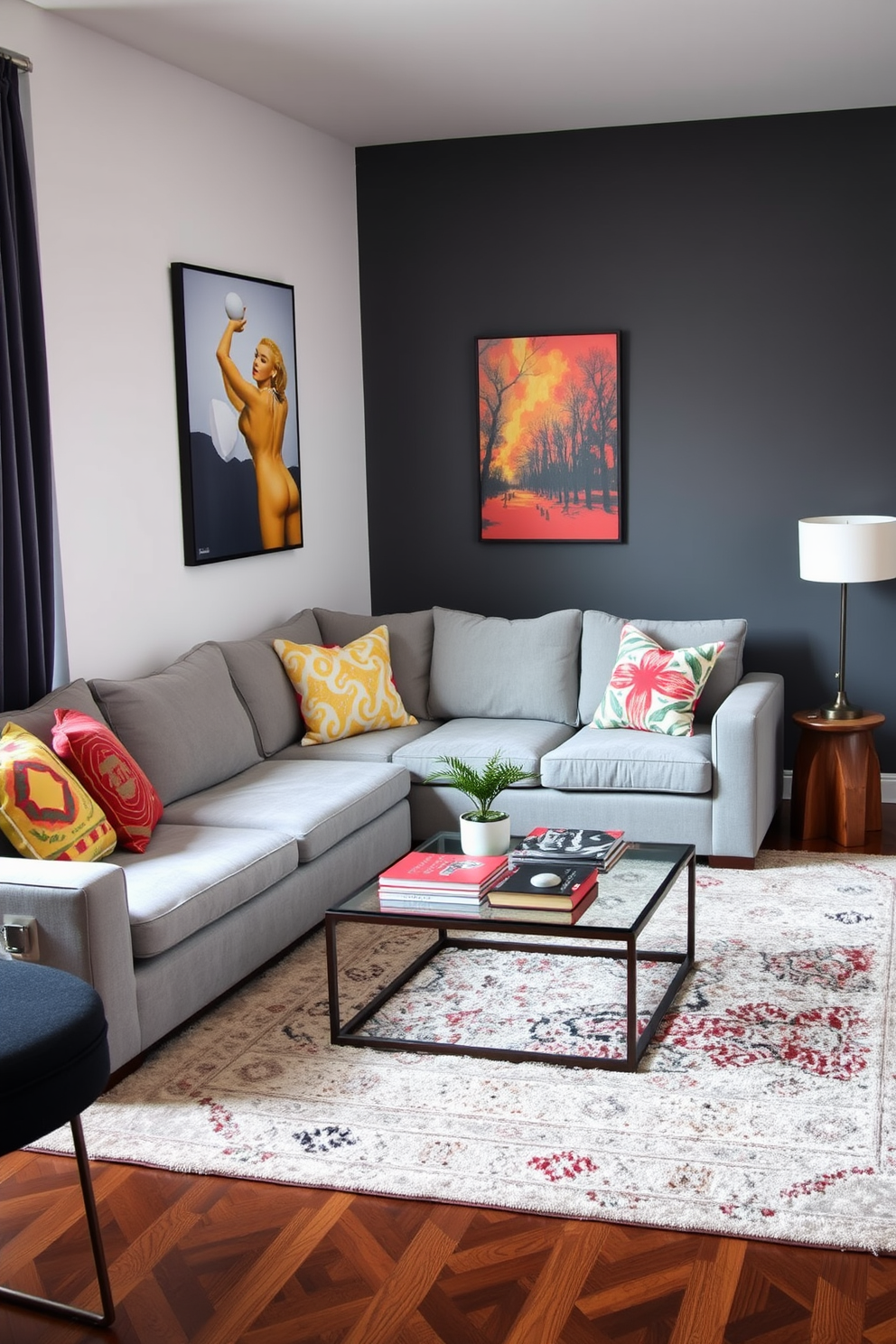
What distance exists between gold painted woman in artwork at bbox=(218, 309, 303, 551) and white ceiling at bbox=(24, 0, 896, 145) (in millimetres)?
986

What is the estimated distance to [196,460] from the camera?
16.3 feet

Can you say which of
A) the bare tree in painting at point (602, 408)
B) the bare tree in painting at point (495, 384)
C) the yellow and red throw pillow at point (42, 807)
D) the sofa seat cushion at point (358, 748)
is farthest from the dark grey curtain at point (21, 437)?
the bare tree in painting at point (602, 408)

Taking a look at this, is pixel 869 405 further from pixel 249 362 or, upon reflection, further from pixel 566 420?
pixel 249 362

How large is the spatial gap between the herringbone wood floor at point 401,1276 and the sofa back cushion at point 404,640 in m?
3.02

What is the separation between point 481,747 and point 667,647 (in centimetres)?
91

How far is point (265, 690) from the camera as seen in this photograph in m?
5.00

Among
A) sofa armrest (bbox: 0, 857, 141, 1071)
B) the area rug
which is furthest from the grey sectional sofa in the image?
the area rug

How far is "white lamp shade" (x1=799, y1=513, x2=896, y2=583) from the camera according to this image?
5.12 metres

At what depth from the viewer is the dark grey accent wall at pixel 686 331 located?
5590 mm

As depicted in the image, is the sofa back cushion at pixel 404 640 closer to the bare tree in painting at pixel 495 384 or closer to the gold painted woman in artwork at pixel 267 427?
the gold painted woman in artwork at pixel 267 427

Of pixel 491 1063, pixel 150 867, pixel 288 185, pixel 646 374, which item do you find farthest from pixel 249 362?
pixel 491 1063

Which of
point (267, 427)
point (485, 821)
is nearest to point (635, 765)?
point (485, 821)

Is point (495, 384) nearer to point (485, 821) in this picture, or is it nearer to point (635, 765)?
point (635, 765)

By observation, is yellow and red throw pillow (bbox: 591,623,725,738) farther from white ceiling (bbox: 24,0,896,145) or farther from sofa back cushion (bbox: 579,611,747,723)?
white ceiling (bbox: 24,0,896,145)
